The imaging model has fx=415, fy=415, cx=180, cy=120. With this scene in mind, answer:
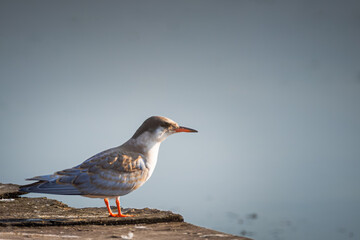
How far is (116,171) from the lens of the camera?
18.2 ft

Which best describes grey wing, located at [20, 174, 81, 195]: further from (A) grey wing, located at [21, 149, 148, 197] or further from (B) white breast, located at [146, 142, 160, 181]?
(B) white breast, located at [146, 142, 160, 181]

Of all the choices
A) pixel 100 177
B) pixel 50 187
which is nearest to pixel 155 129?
pixel 100 177

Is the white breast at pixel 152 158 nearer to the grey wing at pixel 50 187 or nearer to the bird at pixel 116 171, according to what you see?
the bird at pixel 116 171

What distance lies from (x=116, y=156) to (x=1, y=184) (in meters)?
3.91

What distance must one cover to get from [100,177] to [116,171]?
23cm

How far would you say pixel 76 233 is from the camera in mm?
4551

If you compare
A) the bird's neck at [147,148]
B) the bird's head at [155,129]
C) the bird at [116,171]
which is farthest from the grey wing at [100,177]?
the bird's head at [155,129]

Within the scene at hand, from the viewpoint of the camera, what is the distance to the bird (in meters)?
5.32

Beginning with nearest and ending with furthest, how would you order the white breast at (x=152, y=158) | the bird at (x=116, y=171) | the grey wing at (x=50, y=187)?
the grey wing at (x=50, y=187) → the bird at (x=116, y=171) → the white breast at (x=152, y=158)

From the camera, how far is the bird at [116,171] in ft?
17.5

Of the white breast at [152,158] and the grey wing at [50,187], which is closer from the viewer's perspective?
the grey wing at [50,187]

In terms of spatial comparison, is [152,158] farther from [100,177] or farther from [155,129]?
[100,177]

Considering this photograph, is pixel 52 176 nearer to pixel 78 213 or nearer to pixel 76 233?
pixel 78 213

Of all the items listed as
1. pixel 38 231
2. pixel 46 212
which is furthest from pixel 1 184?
pixel 38 231
